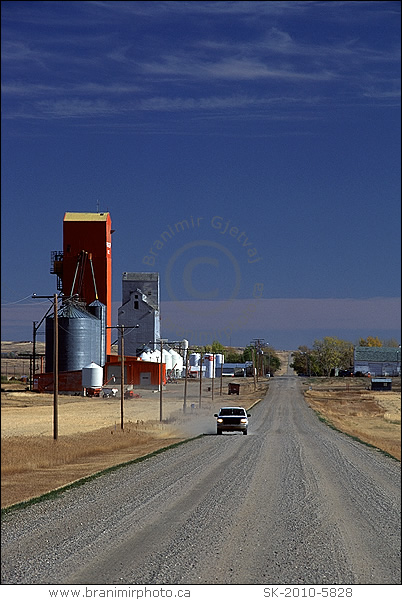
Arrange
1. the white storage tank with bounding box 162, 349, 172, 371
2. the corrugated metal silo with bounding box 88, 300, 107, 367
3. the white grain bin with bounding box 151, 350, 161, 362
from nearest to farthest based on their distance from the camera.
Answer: the corrugated metal silo with bounding box 88, 300, 107, 367, the white grain bin with bounding box 151, 350, 161, 362, the white storage tank with bounding box 162, 349, 172, 371

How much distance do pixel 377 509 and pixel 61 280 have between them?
998cm

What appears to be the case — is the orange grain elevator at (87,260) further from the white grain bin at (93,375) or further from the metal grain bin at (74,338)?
the white grain bin at (93,375)

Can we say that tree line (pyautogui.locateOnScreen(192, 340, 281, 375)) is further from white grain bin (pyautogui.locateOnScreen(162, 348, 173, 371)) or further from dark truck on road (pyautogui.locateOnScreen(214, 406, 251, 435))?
dark truck on road (pyautogui.locateOnScreen(214, 406, 251, 435))

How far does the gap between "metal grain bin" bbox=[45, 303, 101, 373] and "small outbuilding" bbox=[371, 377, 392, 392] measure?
16079 millimetres

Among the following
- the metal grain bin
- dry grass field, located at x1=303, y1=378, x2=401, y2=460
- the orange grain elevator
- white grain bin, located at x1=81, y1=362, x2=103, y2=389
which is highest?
the orange grain elevator

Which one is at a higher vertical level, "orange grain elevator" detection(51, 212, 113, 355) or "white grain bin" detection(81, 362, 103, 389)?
"orange grain elevator" detection(51, 212, 113, 355)

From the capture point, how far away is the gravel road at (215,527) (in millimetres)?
10289

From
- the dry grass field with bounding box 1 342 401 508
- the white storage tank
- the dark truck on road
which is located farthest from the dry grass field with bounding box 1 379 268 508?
the dark truck on road

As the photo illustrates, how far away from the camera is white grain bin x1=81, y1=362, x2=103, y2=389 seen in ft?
50.9

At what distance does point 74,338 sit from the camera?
15.4 meters

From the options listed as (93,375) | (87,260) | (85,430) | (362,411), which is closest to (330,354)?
(85,430)

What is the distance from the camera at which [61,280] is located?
46.4 feet

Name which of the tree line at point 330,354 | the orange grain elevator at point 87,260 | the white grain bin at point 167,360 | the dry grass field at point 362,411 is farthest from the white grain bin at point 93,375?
the dry grass field at point 362,411
